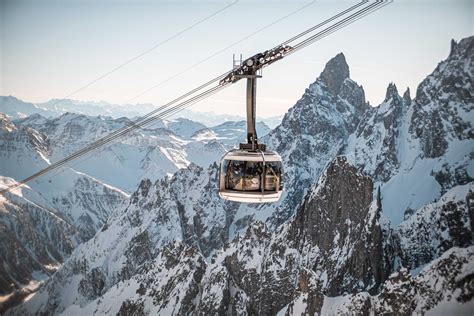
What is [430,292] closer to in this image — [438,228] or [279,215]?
[438,228]

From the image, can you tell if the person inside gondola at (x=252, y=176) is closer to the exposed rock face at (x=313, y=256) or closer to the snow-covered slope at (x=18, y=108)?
the snow-covered slope at (x=18, y=108)

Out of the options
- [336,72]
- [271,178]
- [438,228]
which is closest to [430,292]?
[438,228]

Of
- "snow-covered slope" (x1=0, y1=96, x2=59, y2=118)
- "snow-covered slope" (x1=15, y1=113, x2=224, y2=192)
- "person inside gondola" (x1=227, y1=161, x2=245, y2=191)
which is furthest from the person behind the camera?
"snow-covered slope" (x1=15, y1=113, x2=224, y2=192)

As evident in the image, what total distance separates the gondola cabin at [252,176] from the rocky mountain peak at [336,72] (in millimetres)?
13195

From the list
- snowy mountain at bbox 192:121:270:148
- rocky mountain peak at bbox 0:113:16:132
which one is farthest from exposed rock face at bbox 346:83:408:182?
rocky mountain peak at bbox 0:113:16:132

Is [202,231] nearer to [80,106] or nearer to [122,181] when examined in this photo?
[122,181]

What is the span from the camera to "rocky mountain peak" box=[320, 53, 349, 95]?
19934 mm

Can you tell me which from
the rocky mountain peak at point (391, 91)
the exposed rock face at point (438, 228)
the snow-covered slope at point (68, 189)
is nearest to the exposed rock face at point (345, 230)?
→ the exposed rock face at point (438, 228)

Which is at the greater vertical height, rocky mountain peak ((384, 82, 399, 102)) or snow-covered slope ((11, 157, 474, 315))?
rocky mountain peak ((384, 82, 399, 102))

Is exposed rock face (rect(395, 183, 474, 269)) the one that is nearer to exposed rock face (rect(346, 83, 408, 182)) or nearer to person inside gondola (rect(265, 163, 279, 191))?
exposed rock face (rect(346, 83, 408, 182))

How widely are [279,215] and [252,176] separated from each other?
23593 millimetres

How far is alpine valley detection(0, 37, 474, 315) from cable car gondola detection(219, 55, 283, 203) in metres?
10.9

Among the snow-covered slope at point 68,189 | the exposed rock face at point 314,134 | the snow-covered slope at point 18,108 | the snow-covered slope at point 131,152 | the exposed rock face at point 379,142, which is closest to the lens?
the snow-covered slope at point 18,108

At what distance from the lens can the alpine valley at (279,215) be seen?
63.9ft
